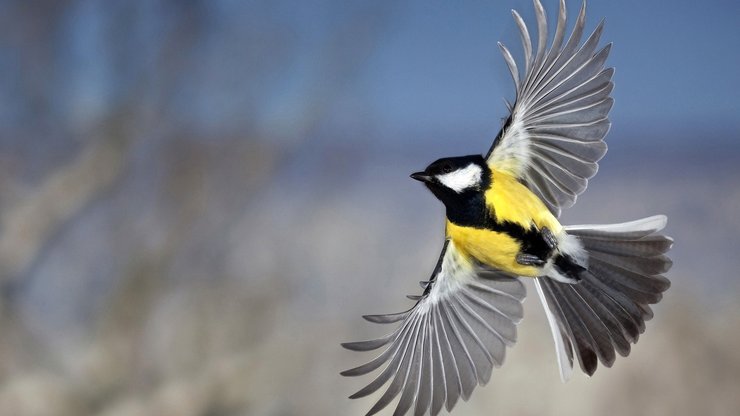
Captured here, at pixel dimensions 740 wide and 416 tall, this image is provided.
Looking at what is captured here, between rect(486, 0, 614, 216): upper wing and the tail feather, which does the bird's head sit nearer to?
rect(486, 0, 614, 216): upper wing

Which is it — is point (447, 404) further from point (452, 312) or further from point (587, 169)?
point (587, 169)

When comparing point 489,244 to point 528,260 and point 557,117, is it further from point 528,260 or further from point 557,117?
point 557,117

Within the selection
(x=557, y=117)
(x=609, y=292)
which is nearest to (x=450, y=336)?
(x=609, y=292)

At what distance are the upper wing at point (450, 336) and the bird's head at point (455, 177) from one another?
0.15 meters

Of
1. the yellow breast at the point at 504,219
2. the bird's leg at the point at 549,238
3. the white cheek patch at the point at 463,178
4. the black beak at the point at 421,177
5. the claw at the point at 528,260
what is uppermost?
the black beak at the point at 421,177

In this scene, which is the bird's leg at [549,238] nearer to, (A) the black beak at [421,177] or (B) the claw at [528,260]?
A: (B) the claw at [528,260]

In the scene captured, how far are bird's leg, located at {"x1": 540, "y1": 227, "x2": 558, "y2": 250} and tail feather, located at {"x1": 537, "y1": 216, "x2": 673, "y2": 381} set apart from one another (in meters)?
0.05

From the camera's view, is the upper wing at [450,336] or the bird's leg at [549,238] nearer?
the bird's leg at [549,238]

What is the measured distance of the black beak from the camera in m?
0.79

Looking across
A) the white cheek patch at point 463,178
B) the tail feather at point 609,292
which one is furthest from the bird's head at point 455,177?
the tail feather at point 609,292

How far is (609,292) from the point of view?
0.95 metres

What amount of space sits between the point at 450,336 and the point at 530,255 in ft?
0.72

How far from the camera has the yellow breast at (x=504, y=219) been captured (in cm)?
83

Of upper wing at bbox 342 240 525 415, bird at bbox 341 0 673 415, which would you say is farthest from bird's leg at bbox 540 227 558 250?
upper wing at bbox 342 240 525 415
